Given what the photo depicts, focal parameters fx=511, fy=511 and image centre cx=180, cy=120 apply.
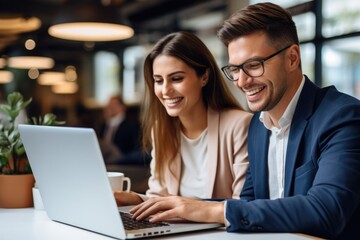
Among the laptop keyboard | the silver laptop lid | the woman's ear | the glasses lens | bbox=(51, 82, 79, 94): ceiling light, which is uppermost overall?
the glasses lens

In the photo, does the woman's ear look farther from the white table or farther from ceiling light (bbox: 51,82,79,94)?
ceiling light (bbox: 51,82,79,94)

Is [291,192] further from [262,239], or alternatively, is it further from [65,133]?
[65,133]

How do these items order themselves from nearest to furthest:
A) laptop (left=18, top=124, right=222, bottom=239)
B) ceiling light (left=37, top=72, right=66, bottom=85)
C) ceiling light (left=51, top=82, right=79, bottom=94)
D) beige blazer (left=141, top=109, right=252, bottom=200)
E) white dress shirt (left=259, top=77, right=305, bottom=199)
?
laptop (left=18, top=124, right=222, bottom=239) → white dress shirt (left=259, top=77, right=305, bottom=199) → beige blazer (left=141, top=109, right=252, bottom=200) → ceiling light (left=37, top=72, right=66, bottom=85) → ceiling light (left=51, top=82, right=79, bottom=94)

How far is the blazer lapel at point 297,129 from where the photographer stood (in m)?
1.56

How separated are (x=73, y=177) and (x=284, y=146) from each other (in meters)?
0.71

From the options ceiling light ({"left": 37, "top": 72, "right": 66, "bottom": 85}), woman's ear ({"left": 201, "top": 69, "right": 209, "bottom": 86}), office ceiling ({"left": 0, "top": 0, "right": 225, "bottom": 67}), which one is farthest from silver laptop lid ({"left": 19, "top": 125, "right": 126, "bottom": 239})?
ceiling light ({"left": 37, "top": 72, "right": 66, "bottom": 85})

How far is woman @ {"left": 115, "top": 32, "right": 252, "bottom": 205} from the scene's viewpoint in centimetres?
201

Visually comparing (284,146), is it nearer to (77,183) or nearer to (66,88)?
(77,183)

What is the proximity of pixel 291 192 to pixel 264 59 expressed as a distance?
420mm

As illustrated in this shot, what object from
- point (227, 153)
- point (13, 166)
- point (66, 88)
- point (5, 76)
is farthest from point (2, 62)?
point (227, 153)

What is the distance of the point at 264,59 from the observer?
1602 millimetres

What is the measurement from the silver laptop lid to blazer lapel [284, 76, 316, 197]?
2.00ft

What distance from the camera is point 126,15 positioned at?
20.7 ft

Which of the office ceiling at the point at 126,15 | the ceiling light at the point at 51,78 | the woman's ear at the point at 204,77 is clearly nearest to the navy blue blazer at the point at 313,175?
the woman's ear at the point at 204,77
